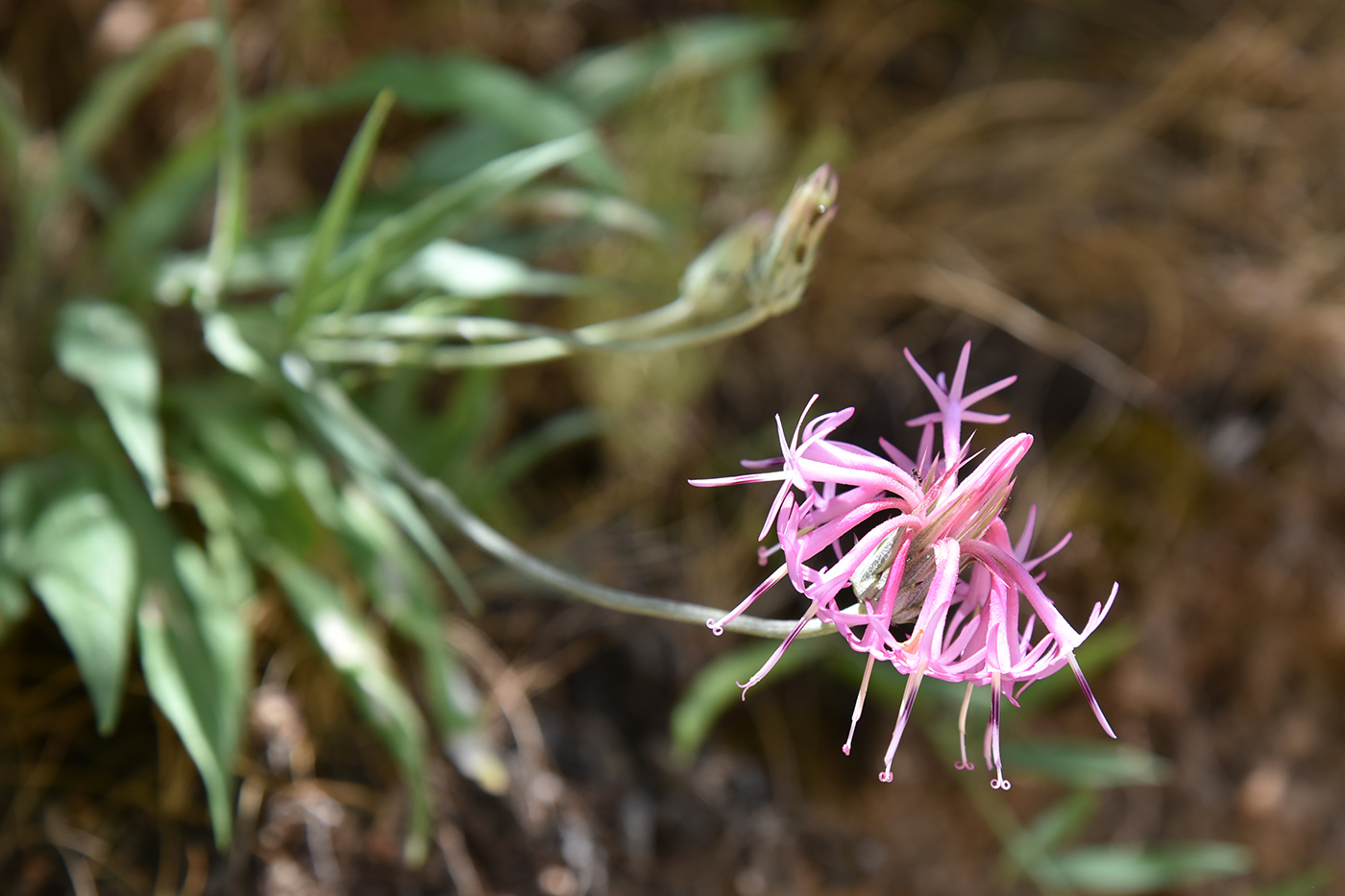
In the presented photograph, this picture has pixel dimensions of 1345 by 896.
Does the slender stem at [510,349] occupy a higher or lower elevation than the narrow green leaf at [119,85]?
lower

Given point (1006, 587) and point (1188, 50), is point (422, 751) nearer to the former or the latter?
point (1006, 587)

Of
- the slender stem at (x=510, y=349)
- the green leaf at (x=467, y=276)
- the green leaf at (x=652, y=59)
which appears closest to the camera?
the slender stem at (x=510, y=349)

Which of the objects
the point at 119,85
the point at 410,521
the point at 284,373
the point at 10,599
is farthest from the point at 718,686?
the point at 119,85

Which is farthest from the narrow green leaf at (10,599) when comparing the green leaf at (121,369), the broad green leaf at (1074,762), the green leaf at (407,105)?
the broad green leaf at (1074,762)

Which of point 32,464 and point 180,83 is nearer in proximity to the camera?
point 32,464

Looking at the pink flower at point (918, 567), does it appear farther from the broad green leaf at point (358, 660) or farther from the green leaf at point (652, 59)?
the green leaf at point (652, 59)

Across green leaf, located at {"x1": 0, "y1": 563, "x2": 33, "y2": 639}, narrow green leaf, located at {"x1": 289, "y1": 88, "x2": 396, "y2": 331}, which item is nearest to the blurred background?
green leaf, located at {"x1": 0, "y1": 563, "x2": 33, "y2": 639}

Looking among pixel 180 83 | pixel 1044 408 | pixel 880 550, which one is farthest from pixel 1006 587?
pixel 180 83

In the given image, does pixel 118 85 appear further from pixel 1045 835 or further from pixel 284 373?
pixel 1045 835
